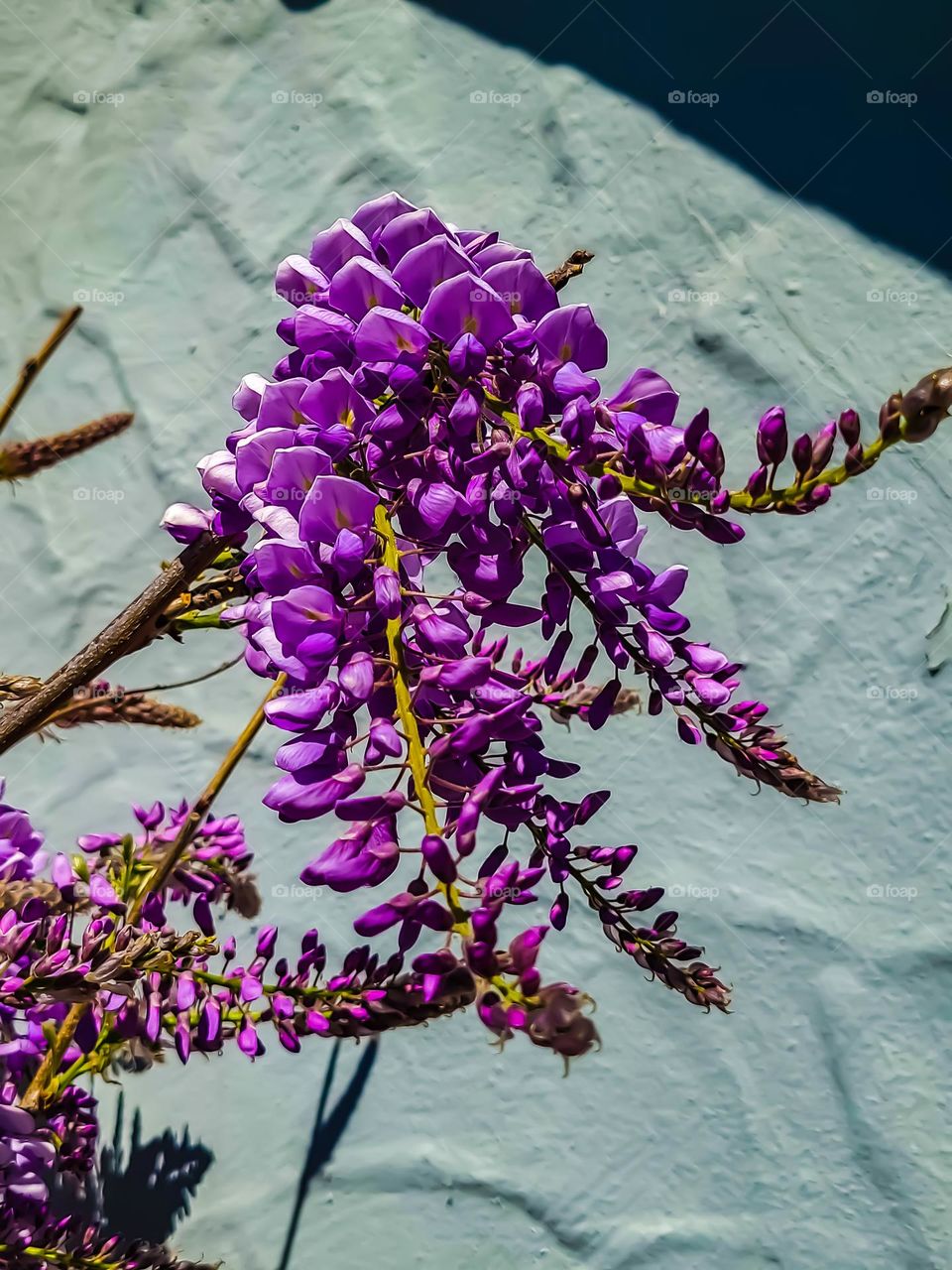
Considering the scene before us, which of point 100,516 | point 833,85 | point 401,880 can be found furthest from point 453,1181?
point 833,85

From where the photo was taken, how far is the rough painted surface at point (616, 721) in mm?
966

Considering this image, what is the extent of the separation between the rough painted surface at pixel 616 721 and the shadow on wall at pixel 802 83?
0.10ft

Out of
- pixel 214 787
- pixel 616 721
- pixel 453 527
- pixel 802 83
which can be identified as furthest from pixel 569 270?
pixel 802 83

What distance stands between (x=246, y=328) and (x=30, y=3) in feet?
1.36

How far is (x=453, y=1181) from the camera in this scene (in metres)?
0.97

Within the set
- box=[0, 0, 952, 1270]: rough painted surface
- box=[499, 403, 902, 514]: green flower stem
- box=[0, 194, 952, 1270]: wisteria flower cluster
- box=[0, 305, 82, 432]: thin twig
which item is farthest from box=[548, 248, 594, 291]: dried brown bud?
box=[0, 0, 952, 1270]: rough painted surface

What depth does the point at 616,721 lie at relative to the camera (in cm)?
103

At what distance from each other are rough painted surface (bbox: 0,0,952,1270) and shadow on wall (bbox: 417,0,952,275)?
3cm

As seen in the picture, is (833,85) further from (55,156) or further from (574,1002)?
(574,1002)

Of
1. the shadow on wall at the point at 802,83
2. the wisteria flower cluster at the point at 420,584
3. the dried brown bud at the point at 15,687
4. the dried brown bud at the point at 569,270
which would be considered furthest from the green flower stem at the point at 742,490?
the shadow on wall at the point at 802,83

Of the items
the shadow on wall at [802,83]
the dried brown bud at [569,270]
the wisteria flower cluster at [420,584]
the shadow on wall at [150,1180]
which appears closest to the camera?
the wisteria flower cluster at [420,584]

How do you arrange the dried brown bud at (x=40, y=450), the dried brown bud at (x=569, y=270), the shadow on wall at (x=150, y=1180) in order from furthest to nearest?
the shadow on wall at (x=150, y=1180), the dried brown bud at (x=569, y=270), the dried brown bud at (x=40, y=450)

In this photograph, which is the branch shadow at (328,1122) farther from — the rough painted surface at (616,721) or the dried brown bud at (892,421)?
the dried brown bud at (892,421)

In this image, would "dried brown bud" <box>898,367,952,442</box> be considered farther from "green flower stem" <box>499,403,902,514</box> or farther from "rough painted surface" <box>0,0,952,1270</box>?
"rough painted surface" <box>0,0,952,1270</box>
